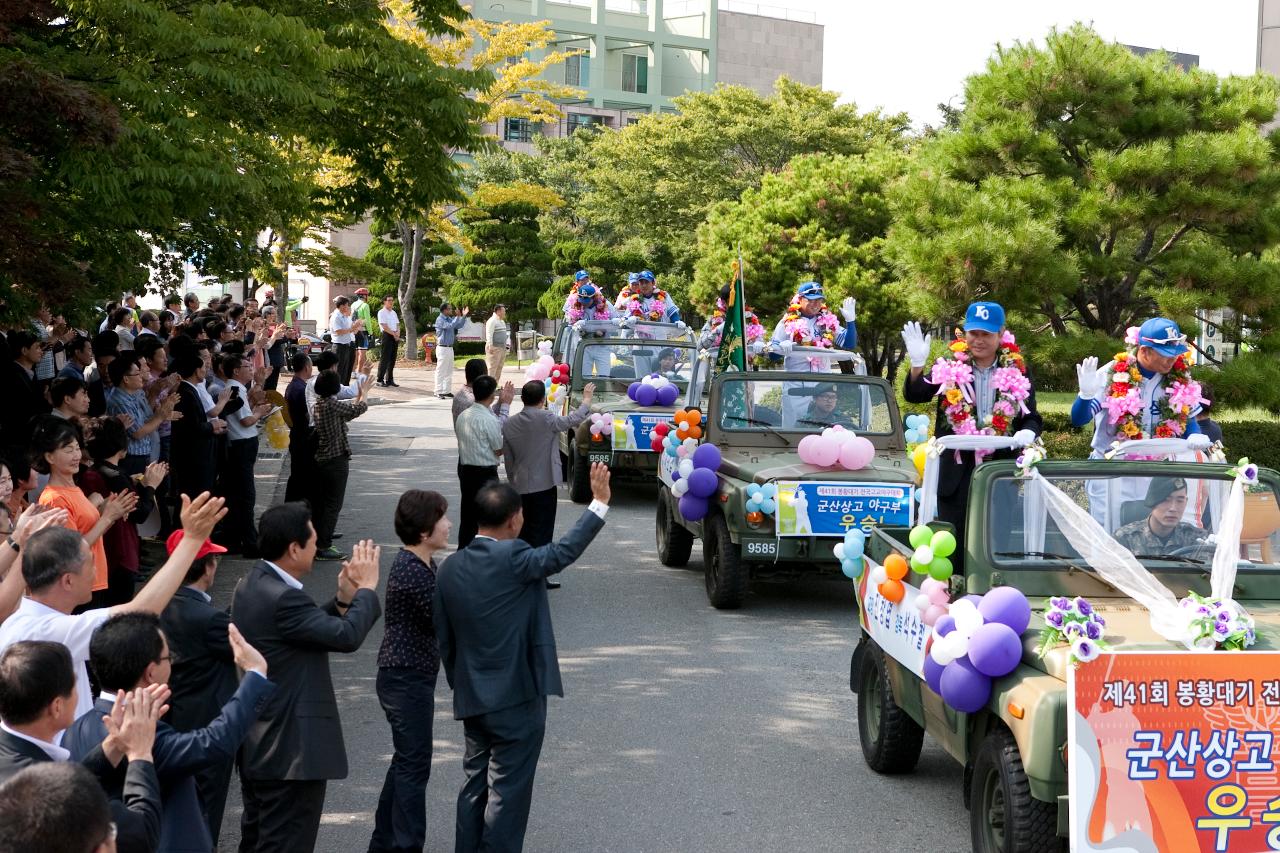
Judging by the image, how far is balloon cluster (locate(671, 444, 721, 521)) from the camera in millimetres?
10797

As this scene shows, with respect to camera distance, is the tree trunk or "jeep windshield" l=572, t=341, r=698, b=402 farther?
the tree trunk

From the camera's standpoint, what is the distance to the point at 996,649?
530cm

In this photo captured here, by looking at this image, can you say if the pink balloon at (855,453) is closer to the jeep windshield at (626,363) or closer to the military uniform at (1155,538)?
the military uniform at (1155,538)

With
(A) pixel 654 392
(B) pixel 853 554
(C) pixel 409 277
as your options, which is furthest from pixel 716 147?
(B) pixel 853 554

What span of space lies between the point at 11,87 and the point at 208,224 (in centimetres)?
705

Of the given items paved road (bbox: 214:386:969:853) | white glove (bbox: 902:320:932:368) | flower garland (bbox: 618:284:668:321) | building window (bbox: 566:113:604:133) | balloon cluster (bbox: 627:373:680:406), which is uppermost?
building window (bbox: 566:113:604:133)

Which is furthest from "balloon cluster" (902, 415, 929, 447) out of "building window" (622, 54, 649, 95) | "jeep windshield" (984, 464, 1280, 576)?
"building window" (622, 54, 649, 95)

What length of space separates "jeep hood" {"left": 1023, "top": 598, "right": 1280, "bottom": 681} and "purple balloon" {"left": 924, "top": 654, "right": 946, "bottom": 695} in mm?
398

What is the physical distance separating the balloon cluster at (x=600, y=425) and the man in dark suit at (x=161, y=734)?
1137 centimetres

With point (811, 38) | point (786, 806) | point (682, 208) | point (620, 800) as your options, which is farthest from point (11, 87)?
point (811, 38)

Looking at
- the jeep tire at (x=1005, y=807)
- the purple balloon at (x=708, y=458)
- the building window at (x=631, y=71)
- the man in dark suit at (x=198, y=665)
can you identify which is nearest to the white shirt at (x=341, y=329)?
the purple balloon at (x=708, y=458)

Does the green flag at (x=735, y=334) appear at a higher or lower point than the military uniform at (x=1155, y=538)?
higher

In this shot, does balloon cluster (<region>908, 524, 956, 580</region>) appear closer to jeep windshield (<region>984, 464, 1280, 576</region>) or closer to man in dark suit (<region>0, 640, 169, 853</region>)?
jeep windshield (<region>984, 464, 1280, 576</region>)

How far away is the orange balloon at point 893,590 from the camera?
654 centimetres
